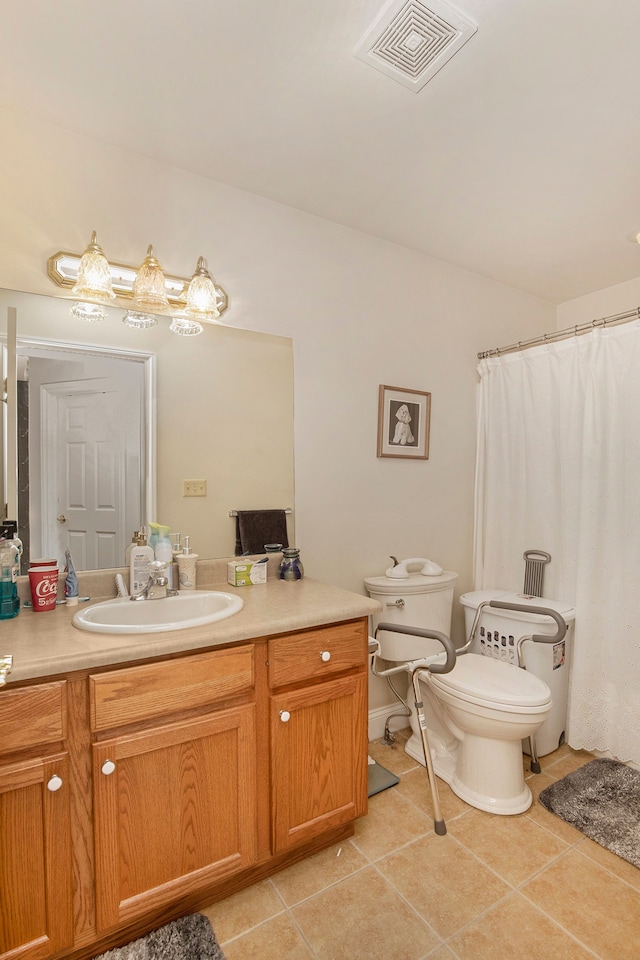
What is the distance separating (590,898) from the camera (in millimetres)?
1439

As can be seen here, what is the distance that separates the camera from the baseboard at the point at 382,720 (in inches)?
91.0

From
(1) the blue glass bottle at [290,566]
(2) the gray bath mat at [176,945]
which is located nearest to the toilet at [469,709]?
(1) the blue glass bottle at [290,566]

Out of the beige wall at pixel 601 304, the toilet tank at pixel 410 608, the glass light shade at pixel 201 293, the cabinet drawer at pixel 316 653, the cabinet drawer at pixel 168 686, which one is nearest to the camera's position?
the cabinet drawer at pixel 168 686

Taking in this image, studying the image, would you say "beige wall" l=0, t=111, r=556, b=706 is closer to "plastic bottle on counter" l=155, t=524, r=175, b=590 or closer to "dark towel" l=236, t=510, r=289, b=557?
"dark towel" l=236, t=510, r=289, b=557

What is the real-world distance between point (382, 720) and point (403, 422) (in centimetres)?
149

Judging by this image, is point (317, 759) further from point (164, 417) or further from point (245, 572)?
point (164, 417)

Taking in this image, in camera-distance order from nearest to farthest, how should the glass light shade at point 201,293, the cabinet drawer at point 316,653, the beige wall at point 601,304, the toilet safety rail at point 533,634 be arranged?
the cabinet drawer at point 316,653
the glass light shade at point 201,293
the toilet safety rail at point 533,634
the beige wall at point 601,304

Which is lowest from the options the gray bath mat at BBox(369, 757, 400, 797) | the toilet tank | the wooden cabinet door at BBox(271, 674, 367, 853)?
the gray bath mat at BBox(369, 757, 400, 797)

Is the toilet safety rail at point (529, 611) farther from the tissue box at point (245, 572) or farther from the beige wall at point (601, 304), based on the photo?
the beige wall at point (601, 304)

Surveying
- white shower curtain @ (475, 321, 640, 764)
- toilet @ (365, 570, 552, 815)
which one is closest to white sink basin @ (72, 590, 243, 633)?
toilet @ (365, 570, 552, 815)

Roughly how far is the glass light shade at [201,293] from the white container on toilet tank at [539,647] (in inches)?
71.0

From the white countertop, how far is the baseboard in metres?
0.96

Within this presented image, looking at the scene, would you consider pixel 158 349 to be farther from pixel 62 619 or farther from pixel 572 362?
pixel 572 362

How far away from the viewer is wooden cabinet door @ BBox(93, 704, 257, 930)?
1198 millimetres
